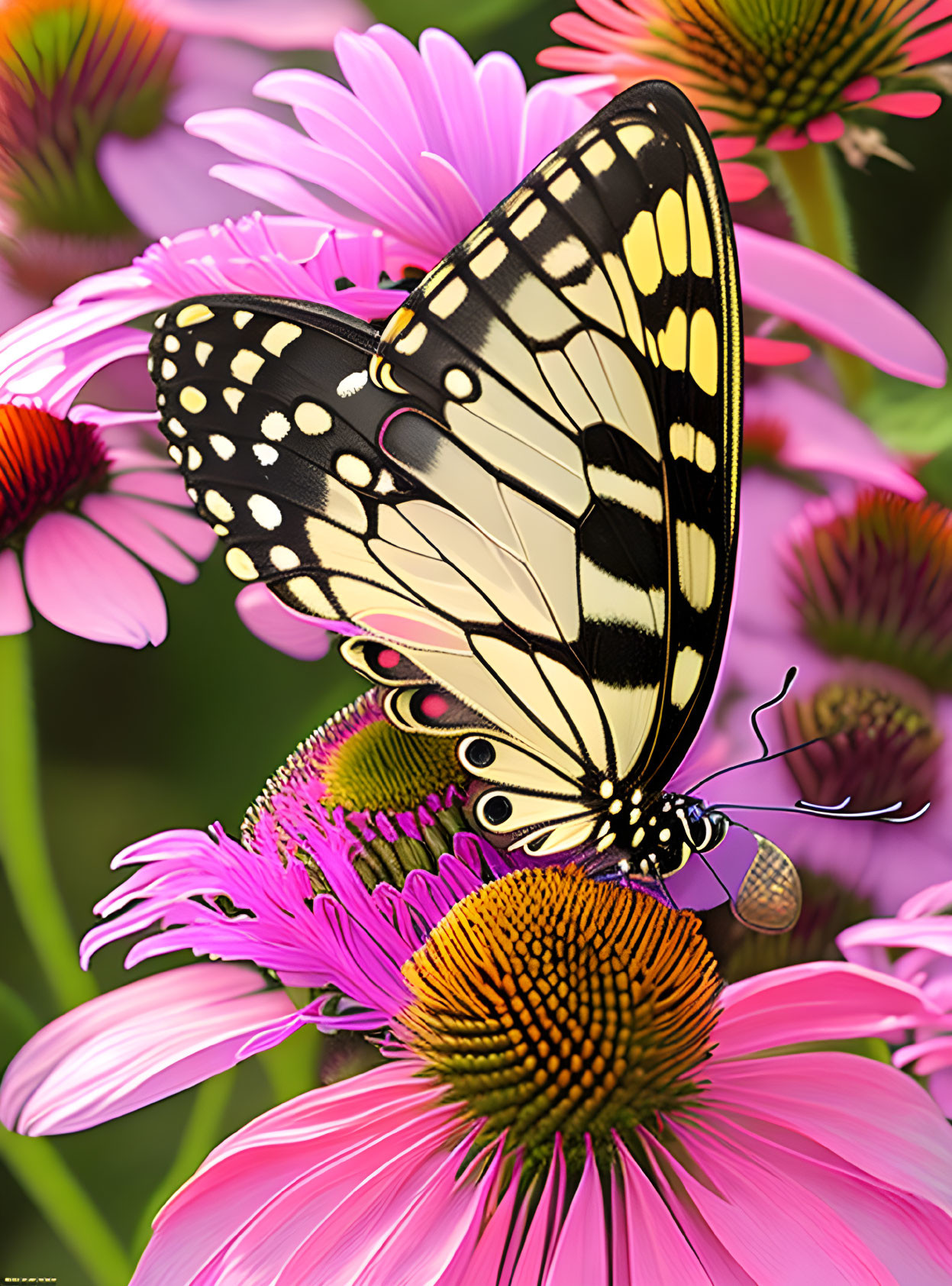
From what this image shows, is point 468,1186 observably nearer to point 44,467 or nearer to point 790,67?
point 44,467

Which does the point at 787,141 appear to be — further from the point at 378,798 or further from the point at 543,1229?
the point at 543,1229

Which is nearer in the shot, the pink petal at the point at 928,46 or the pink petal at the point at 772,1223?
the pink petal at the point at 772,1223

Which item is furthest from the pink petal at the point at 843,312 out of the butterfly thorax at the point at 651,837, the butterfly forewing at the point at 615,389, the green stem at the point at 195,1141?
the green stem at the point at 195,1141

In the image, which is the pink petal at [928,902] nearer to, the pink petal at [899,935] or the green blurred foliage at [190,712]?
the pink petal at [899,935]

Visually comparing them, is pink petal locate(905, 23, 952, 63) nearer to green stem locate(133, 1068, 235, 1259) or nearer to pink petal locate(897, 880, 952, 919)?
pink petal locate(897, 880, 952, 919)

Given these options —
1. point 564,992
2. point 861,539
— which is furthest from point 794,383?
point 564,992

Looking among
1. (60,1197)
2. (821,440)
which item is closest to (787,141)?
(821,440)
